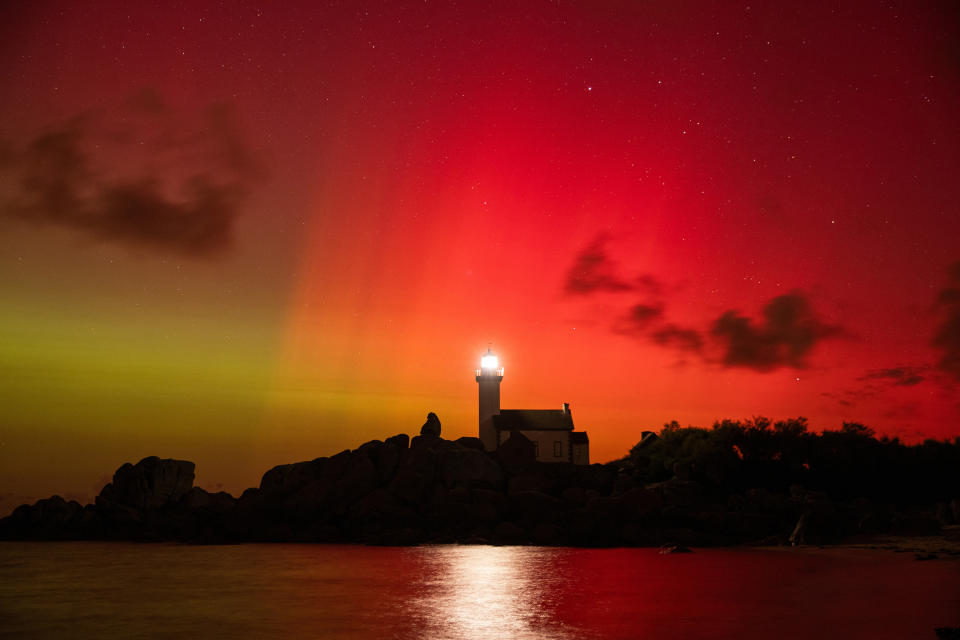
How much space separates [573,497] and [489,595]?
22.8m

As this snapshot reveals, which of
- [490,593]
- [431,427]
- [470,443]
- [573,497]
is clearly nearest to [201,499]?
[431,427]

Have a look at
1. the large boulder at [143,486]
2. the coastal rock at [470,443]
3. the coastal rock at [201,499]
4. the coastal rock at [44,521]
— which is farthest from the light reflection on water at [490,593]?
the coastal rock at [44,521]

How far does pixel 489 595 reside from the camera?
2972 cm

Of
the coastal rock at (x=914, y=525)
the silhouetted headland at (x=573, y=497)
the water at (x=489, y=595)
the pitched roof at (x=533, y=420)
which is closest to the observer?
the water at (x=489, y=595)

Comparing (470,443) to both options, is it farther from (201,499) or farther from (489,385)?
(201,499)

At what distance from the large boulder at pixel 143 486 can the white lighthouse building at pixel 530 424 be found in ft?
81.5

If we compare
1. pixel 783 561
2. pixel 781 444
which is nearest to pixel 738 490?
pixel 781 444

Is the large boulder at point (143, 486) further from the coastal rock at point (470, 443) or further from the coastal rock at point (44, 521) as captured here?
the coastal rock at point (470, 443)

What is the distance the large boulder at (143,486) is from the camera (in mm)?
63562

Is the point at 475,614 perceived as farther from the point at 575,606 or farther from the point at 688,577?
the point at 688,577

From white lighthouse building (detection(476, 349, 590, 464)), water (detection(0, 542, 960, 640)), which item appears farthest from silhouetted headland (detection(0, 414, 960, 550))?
white lighthouse building (detection(476, 349, 590, 464))

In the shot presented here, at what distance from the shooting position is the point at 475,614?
2586 centimetres

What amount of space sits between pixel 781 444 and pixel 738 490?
15.7 feet

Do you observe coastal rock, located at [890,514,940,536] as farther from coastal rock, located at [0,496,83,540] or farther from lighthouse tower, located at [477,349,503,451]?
coastal rock, located at [0,496,83,540]
